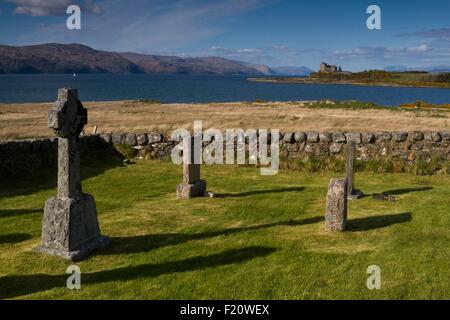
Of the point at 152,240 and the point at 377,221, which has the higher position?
the point at 377,221

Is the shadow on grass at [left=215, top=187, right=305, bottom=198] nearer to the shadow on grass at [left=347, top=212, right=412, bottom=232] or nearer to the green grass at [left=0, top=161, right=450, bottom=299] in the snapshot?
the green grass at [left=0, top=161, right=450, bottom=299]

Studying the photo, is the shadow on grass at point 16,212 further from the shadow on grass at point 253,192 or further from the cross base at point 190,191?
the shadow on grass at point 253,192

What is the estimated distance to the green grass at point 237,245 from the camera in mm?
7082

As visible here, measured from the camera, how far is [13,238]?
31.3ft

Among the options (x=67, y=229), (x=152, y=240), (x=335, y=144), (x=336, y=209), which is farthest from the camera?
(x=335, y=144)

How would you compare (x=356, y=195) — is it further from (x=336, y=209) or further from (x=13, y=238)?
(x=13, y=238)

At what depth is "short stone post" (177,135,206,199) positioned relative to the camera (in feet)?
43.3

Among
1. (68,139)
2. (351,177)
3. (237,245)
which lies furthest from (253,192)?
(68,139)

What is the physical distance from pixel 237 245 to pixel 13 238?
4.62 m

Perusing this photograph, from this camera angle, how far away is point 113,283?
23.8 feet
